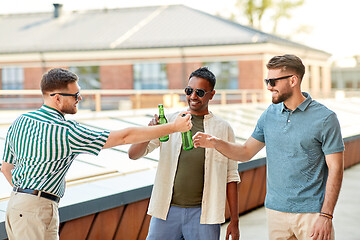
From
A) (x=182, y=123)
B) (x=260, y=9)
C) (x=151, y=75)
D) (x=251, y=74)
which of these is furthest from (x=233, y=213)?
(x=260, y=9)

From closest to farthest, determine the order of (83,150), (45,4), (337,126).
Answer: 1. (83,150)
2. (337,126)
3. (45,4)

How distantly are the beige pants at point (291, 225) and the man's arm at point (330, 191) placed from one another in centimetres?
5

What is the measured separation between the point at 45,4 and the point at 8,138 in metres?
36.7

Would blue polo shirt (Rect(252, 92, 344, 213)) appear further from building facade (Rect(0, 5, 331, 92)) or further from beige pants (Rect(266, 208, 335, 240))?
building facade (Rect(0, 5, 331, 92))

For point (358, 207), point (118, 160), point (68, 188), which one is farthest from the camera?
point (358, 207)

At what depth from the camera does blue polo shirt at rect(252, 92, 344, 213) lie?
2451mm

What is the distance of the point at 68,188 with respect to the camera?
3.78 metres

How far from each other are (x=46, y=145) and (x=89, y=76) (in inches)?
846

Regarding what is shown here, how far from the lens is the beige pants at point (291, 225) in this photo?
251 cm

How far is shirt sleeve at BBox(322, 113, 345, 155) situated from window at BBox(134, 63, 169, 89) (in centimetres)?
2015

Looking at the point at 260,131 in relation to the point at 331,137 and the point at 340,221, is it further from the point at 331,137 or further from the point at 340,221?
the point at 340,221

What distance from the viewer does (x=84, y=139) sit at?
2186 millimetres

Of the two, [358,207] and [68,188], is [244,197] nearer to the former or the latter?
[358,207]

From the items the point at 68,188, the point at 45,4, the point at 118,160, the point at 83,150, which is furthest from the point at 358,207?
the point at 45,4
